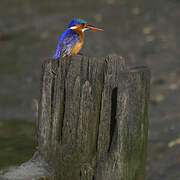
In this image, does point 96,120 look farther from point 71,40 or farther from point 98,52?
point 98,52

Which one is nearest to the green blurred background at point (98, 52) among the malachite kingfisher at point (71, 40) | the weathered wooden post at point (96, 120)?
the malachite kingfisher at point (71, 40)

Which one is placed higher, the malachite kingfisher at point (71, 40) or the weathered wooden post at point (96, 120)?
the malachite kingfisher at point (71, 40)

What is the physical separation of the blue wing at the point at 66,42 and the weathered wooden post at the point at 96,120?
115 cm

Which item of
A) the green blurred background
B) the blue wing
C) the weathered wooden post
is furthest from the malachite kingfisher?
the green blurred background

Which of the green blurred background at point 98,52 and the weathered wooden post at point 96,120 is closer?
the weathered wooden post at point 96,120

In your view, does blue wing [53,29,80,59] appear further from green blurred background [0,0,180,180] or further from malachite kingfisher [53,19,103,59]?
green blurred background [0,0,180,180]

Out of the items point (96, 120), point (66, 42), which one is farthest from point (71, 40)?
point (96, 120)

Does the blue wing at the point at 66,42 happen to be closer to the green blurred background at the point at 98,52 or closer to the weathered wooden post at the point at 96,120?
the weathered wooden post at the point at 96,120

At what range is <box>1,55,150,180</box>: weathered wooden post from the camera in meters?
2.06

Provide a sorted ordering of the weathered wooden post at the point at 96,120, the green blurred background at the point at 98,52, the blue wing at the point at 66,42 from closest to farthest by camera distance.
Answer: the weathered wooden post at the point at 96,120 → the blue wing at the point at 66,42 → the green blurred background at the point at 98,52

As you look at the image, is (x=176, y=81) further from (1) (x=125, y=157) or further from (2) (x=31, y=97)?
(1) (x=125, y=157)

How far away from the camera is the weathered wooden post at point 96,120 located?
2062 mm

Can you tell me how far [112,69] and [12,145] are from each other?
416 centimetres

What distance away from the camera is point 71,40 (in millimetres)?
3543
